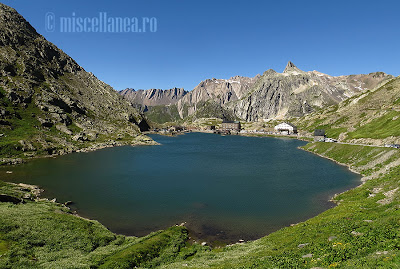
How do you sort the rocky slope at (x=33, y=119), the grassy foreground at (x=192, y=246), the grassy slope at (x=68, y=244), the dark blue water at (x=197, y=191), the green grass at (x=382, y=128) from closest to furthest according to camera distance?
the grassy foreground at (x=192, y=246)
the grassy slope at (x=68, y=244)
the dark blue water at (x=197, y=191)
the green grass at (x=382, y=128)
the rocky slope at (x=33, y=119)

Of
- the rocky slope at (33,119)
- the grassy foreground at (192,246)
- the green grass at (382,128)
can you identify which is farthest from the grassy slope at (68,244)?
the green grass at (382,128)

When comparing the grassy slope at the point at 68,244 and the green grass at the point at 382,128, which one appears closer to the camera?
the grassy slope at the point at 68,244

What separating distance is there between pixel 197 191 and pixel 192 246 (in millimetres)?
29567

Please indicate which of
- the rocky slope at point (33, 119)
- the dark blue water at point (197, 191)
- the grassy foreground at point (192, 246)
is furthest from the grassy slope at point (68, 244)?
the rocky slope at point (33, 119)

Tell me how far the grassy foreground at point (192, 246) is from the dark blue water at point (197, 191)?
7176 mm

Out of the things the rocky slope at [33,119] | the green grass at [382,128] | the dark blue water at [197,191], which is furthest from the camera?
the rocky slope at [33,119]

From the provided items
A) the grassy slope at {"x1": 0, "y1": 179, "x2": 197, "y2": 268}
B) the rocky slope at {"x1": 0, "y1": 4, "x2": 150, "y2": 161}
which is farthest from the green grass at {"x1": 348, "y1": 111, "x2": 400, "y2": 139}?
the rocky slope at {"x1": 0, "y1": 4, "x2": 150, "y2": 161}

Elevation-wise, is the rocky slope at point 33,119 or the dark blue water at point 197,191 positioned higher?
the rocky slope at point 33,119

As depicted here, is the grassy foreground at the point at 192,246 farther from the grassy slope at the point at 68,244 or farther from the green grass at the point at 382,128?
the green grass at the point at 382,128

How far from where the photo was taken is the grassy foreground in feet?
61.1

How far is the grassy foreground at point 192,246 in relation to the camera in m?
18.6

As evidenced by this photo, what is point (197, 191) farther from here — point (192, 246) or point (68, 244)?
point (68, 244)

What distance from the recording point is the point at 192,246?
36.0 metres

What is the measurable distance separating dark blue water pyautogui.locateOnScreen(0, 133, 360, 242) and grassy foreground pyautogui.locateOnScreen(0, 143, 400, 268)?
718 centimetres
